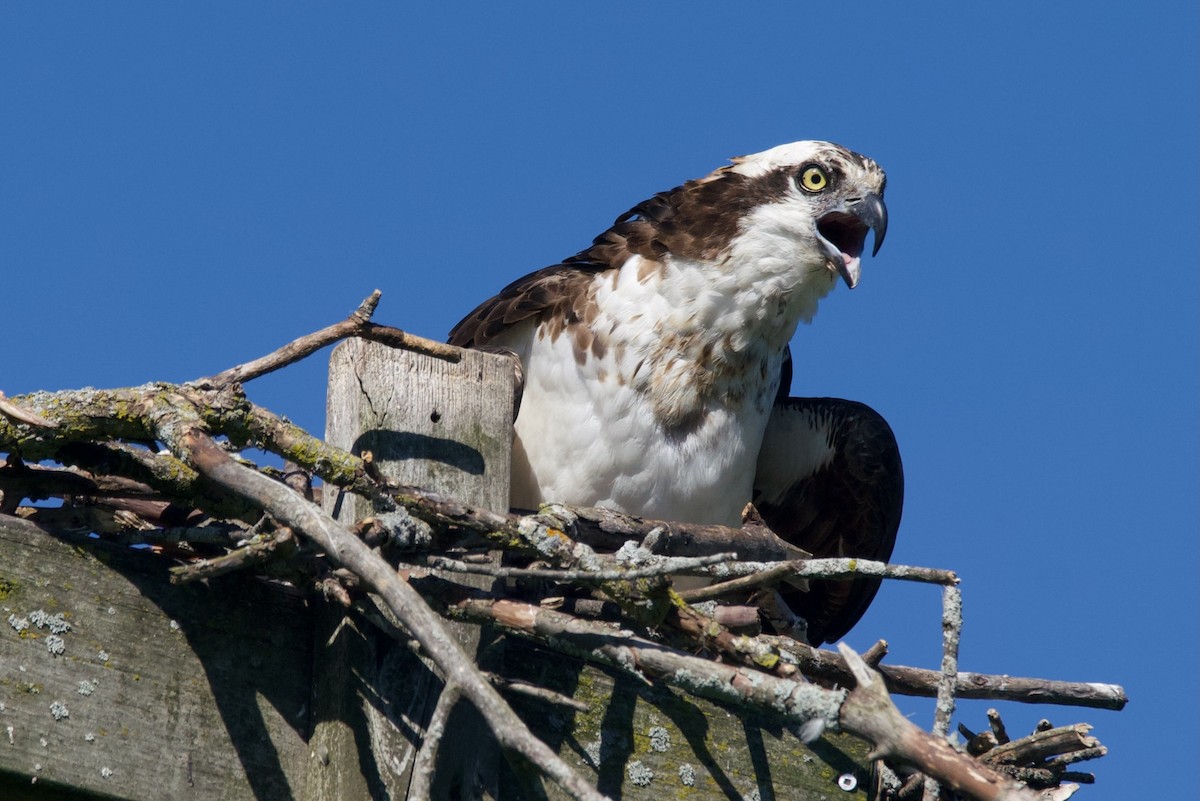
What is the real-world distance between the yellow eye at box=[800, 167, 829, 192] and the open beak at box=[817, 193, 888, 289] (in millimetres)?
115

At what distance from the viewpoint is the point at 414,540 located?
10.7 ft

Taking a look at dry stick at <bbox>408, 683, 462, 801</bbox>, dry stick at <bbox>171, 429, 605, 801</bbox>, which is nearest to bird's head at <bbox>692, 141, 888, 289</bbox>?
dry stick at <bbox>171, 429, 605, 801</bbox>

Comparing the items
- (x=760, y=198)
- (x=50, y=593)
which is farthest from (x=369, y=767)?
(x=760, y=198)

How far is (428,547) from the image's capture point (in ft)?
10.9

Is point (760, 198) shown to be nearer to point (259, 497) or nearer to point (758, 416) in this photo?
point (758, 416)

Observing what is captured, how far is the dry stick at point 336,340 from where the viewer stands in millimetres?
3576

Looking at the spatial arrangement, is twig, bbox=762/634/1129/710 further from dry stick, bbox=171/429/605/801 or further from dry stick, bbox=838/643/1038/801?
dry stick, bbox=171/429/605/801

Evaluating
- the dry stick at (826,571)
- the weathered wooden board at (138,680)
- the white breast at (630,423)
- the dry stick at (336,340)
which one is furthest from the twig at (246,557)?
the white breast at (630,423)

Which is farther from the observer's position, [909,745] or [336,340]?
[336,340]

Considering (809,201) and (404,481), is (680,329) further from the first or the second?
(404,481)

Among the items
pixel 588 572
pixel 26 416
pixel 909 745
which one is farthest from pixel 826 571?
pixel 26 416

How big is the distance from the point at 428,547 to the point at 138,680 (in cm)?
65

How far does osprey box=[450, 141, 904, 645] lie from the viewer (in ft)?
17.6

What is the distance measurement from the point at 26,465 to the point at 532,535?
1.18 m
